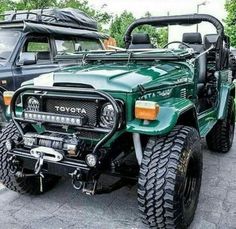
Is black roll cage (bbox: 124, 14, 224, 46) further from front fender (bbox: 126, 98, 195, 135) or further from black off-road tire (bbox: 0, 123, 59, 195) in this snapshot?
black off-road tire (bbox: 0, 123, 59, 195)

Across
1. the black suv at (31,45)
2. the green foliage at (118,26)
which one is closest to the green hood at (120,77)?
the black suv at (31,45)

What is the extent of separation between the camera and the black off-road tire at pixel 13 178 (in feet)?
11.6

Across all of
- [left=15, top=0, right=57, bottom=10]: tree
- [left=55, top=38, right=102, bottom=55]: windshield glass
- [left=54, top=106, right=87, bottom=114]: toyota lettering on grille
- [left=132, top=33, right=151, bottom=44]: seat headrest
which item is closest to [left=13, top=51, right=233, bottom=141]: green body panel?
[left=54, top=106, right=87, bottom=114]: toyota lettering on grille

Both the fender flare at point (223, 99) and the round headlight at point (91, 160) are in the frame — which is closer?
the round headlight at point (91, 160)

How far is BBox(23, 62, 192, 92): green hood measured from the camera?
9.80ft

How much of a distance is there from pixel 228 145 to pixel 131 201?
2.30 m

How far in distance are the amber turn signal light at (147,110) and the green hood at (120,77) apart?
0.17 m

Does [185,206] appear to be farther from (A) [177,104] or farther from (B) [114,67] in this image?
(B) [114,67]

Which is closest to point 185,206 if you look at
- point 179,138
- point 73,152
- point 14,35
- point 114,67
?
point 179,138

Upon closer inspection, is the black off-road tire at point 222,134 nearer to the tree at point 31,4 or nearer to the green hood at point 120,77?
the green hood at point 120,77

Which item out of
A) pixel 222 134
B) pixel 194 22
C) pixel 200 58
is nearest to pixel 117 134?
pixel 200 58

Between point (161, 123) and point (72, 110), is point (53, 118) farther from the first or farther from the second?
point (161, 123)

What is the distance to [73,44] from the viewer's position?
23.7 ft

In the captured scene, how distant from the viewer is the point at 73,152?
2906 millimetres
